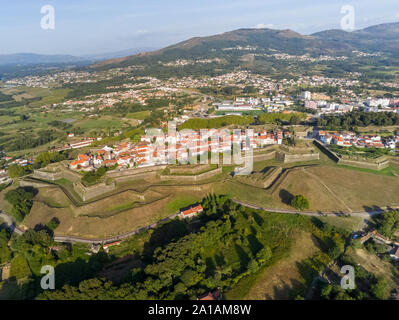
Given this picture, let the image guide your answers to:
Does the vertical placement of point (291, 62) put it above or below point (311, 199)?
above

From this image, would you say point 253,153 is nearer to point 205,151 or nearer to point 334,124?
point 205,151

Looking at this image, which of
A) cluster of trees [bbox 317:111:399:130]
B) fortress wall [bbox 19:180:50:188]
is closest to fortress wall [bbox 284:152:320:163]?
cluster of trees [bbox 317:111:399:130]

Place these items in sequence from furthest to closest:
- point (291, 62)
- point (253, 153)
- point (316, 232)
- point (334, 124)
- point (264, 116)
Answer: point (291, 62) < point (264, 116) < point (334, 124) < point (253, 153) < point (316, 232)

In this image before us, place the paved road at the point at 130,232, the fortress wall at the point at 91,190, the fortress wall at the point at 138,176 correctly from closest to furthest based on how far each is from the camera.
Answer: the paved road at the point at 130,232 < the fortress wall at the point at 91,190 < the fortress wall at the point at 138,176

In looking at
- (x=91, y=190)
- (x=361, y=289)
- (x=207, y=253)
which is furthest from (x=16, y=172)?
(x=361, y=289)

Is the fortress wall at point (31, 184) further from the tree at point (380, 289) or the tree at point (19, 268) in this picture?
the tree at point (380, 289)

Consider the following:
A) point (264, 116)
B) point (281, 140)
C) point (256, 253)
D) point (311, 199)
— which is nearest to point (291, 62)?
point (264, 116)

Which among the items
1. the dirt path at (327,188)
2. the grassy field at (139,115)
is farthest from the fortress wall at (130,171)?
the grassy field at (139,115)
